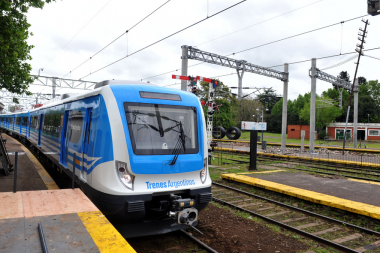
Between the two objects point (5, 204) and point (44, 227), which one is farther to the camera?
point (5, 204)

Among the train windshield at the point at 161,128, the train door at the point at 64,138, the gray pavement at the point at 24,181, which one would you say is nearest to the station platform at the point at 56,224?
the train windshield at the point at 161,128

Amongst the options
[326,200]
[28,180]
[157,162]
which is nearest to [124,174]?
[157,162]

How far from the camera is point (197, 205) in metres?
5.57

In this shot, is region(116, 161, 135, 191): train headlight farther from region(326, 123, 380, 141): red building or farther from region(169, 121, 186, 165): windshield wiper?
region(326, 123, 380, 141): red building

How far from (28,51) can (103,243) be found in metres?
18.8

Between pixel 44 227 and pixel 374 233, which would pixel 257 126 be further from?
pixel 44 227

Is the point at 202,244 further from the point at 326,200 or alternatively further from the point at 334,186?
the point at 334,186

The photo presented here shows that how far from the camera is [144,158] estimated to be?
513cm

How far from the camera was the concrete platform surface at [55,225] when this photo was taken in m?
3.46

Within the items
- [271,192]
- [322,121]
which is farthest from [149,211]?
[322,121]

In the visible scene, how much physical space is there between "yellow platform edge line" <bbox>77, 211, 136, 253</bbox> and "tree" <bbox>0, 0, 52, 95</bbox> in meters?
7.48

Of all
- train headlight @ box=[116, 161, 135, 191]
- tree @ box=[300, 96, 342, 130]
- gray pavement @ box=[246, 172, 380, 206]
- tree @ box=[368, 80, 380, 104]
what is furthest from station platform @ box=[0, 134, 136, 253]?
tree @ box=[368, 80, 380, 104]

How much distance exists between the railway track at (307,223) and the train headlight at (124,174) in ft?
12.6

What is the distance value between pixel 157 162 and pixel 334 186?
8.32 m
